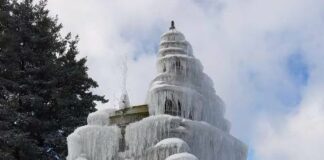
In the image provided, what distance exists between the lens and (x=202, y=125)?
45.5ft

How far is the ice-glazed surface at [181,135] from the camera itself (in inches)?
539

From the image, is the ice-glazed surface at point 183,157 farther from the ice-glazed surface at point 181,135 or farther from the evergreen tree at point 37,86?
the evergreen tree at point 37,86

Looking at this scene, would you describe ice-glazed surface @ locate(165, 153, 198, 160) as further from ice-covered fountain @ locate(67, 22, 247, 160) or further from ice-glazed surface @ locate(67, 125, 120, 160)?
ice-glazed surface @ locate(67, 125, 120, 160)

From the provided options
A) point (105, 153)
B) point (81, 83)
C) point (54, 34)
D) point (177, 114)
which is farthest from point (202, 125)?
point (54, 34)

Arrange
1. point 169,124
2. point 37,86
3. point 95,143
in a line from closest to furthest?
point 169,124 < point 95,143 < point 37,86

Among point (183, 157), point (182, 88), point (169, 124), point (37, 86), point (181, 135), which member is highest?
point (37, 86)

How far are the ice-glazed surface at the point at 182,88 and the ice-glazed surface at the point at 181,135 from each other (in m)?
0.56

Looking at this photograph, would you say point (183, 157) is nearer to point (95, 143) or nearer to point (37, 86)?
point (95, 143)

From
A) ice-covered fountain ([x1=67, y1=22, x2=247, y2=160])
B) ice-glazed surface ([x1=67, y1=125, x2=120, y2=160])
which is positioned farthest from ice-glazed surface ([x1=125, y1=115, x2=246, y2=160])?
ice-glazed surface ([x1=67, y1=125, x2=120, y2=160])

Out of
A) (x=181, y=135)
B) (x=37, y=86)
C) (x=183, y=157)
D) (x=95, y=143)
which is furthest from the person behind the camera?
(x=37, y=86)

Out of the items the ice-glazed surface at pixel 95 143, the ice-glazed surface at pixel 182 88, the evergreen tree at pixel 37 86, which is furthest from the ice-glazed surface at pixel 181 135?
the evergreen tree at pixel 37 86

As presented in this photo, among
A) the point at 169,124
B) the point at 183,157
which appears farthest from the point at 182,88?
the point at 183,157

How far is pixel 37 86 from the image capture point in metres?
23.2

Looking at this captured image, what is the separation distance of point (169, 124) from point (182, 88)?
1051 millimetres
